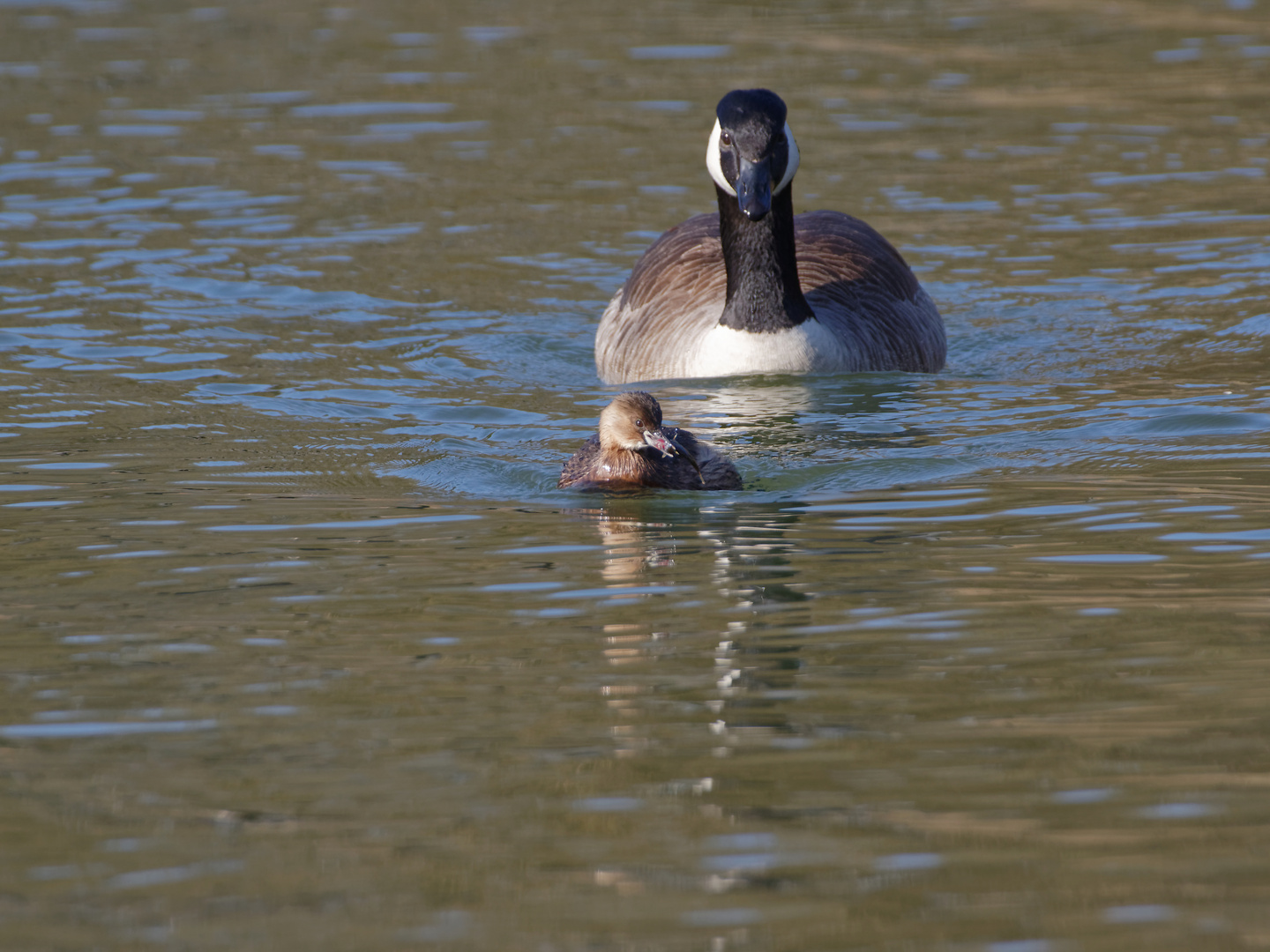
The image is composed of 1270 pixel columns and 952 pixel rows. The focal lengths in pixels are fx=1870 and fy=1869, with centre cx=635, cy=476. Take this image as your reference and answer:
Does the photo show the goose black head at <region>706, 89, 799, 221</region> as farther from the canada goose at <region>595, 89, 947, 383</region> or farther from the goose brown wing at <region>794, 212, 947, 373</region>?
the goose brown wing at <region>794, 212, 947, 373</region>

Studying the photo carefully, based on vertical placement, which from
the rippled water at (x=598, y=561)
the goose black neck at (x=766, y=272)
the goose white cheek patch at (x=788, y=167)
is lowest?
the rippled water at (x=598, y=561)

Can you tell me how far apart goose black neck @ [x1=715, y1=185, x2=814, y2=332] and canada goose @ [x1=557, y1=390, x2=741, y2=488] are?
3.23m

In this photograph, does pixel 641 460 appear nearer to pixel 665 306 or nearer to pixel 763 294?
pixel 763 294

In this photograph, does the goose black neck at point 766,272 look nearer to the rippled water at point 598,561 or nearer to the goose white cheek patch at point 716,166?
the goose white cheek patch at point 716,166

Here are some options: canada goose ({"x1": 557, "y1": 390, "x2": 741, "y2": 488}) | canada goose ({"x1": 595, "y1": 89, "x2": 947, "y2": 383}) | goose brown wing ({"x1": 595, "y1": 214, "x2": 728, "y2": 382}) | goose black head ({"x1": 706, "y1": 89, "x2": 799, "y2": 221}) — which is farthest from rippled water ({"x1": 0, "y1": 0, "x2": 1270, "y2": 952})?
goose black head ({"x1": 706, "y1": 89, "x2": 799, "y2": 221})

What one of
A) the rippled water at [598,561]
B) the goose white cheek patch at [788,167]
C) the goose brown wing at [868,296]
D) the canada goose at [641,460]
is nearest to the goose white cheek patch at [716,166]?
the goose white cheek patch at [788,167]

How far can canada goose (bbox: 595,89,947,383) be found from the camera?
13.0m

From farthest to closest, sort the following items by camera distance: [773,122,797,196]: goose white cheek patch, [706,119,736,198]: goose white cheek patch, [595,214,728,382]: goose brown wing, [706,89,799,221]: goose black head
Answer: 1. [595,214,728,382]: goose brown wing
2. [706,119,736,198]: goose white cheek patch
3. [773,122,797,196]: goose white cheek patch
4. [706,89,799,221]: goose black head

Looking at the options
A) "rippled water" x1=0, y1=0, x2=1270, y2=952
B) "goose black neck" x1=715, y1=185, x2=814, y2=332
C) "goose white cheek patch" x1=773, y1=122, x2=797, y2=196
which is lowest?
"rippled water" x1=0, y1=0, x2=1270, y2=952

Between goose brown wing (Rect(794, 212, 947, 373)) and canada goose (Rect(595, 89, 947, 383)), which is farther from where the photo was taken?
goose brown wing (Rect(794, 212, 947, 373))

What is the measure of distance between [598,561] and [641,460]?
59.9 inches

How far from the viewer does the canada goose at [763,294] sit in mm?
13008

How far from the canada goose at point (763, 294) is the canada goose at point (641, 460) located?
2.90 meters

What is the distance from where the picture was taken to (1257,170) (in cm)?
1897
